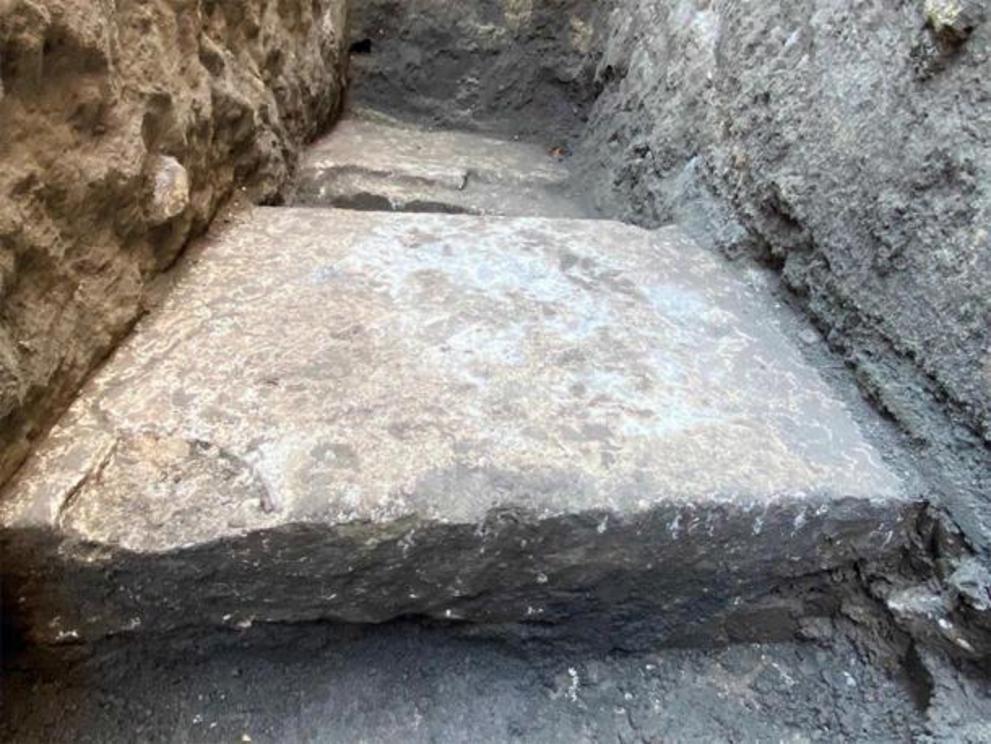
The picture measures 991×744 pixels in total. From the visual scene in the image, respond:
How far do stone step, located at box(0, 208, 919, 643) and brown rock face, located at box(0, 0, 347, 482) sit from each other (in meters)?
0.05

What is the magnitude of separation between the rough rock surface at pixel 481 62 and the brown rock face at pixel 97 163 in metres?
0.95

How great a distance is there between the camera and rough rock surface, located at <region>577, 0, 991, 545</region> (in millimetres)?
765

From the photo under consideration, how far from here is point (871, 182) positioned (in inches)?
35.5

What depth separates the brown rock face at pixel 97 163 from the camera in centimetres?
66

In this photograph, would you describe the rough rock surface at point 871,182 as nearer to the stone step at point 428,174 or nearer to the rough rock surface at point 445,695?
the rough rock surface at point 445,695

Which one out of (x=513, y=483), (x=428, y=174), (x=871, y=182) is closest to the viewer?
(x=513, y=483)

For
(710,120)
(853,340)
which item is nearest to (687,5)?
(710,120)

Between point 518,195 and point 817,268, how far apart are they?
82 cm

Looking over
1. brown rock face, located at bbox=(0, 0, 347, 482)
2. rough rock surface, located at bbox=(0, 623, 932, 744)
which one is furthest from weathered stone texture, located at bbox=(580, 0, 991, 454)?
brown rock face, located at bbox=(0, 0, 347, 482)

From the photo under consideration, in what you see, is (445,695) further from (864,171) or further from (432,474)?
(864,171)

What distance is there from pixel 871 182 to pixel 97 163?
84cm

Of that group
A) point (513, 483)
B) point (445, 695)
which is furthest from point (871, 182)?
point (445, 695)

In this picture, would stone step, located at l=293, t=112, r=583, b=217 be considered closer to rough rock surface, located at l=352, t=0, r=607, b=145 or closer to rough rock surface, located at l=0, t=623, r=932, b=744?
rough rock surface, located at l=352, t=0, r=607, b=145

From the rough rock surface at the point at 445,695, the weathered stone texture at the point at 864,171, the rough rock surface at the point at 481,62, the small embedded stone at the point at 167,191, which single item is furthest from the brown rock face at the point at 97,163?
the rough rock surface at the point at 481,62
